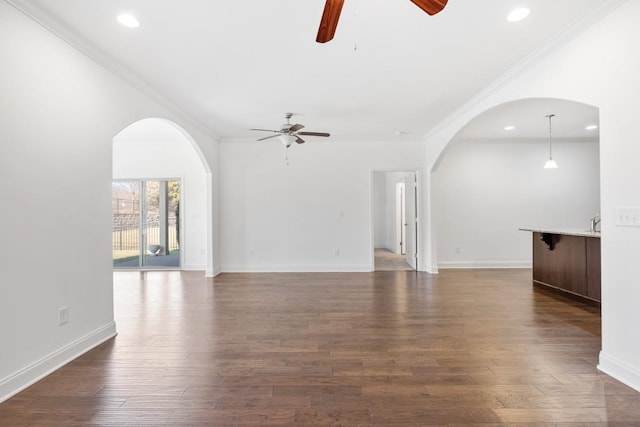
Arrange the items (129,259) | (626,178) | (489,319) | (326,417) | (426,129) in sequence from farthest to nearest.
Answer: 1. (129,259)
2. (426,129)
3. (489,319)
4. (626,178)
5. (326,417)

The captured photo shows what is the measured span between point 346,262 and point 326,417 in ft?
14.8

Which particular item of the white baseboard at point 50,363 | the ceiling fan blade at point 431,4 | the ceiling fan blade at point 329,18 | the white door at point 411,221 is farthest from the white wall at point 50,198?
the white door at point 411,221

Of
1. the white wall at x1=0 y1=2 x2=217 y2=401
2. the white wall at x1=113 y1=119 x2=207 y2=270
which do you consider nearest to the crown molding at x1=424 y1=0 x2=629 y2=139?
the white wall at x1=0 y1=2 x2=217 y2=401

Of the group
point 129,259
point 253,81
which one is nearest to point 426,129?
point 253,81

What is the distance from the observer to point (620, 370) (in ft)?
7.16

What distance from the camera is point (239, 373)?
2332 millimetres

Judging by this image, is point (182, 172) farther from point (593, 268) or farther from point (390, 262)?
point (593, 268)

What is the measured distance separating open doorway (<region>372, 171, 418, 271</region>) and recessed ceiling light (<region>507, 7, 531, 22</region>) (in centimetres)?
403

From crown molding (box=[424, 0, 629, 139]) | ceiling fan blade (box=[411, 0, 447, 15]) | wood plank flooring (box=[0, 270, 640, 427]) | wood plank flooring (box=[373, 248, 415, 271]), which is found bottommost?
wood plank flooring (box=[0, 270, 640, 427])

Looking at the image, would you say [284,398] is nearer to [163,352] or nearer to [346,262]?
[163,352]

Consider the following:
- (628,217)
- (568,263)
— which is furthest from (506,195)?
(628,217)

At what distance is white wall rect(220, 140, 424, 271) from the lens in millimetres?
6281

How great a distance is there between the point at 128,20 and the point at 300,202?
4.25m

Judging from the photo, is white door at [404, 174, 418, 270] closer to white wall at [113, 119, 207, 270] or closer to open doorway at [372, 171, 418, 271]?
open doorway at [372, 171, 418, 271]
